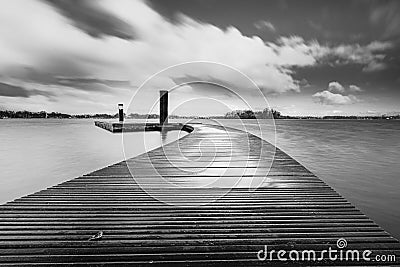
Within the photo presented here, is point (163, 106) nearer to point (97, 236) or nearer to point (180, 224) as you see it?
point (180, 224)

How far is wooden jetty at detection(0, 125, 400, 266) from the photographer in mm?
1696

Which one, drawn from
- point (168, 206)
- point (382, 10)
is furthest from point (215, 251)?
point (382, 10)

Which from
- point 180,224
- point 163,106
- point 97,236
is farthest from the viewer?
point 163,106

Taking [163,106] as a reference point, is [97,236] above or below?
below

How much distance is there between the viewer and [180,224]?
2.17 metres

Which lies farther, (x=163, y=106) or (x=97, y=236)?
(x=163, y=106)

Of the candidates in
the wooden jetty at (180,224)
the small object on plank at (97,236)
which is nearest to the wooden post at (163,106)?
the wooden jetty at (180,224)

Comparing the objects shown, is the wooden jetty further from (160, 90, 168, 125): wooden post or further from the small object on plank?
(160, 90, 168, 125): wooden post

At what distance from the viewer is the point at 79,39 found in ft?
71.2

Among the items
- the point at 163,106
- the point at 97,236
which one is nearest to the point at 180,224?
the point at 97,236

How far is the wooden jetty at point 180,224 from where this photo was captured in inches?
66.8

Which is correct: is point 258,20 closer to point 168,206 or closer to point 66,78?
point 168,206

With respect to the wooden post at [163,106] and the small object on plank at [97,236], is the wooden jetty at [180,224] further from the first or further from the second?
the wooden post at [163,106]

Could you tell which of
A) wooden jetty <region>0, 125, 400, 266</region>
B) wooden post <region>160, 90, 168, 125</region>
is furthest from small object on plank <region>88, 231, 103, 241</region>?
wooden post <region>160, 90, 168, 125</region>
